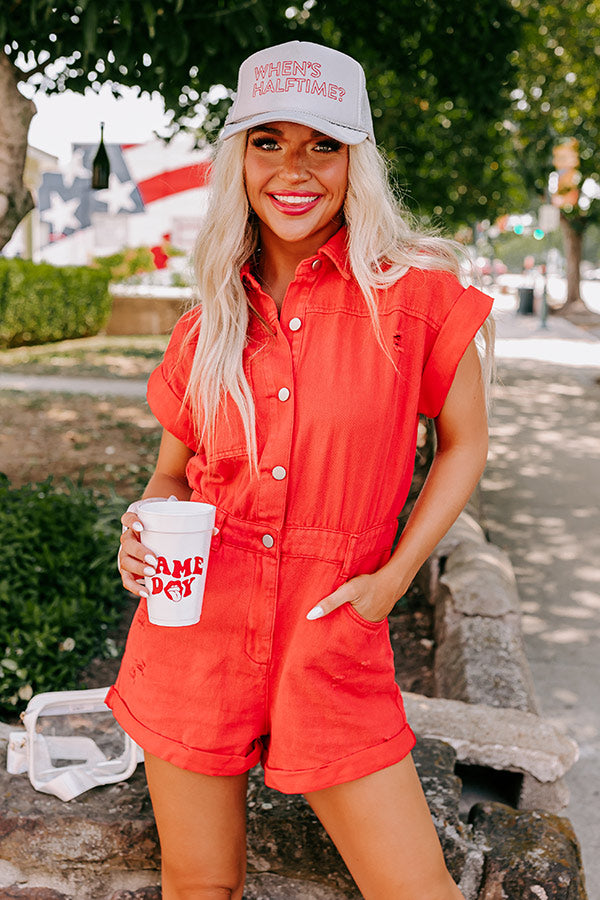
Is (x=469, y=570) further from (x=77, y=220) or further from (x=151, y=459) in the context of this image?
(x=77, y=220)

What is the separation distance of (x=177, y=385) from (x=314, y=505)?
1.49 ft

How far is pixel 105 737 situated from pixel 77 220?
54.4 ft

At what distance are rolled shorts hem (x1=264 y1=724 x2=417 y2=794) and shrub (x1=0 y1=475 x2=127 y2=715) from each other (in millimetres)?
1908

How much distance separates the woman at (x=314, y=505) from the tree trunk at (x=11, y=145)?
8.81 ft

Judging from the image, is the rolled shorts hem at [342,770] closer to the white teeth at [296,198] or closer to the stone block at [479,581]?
the white teeth at [296,198]

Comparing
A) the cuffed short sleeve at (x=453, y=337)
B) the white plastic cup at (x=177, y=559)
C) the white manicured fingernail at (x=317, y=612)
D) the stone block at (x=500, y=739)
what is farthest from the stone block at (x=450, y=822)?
the cuffed short sleeve at (x=453, y=337)

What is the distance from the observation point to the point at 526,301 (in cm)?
2783

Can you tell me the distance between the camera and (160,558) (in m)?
1.72

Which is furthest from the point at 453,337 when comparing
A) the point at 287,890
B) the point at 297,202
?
the point at 287,890

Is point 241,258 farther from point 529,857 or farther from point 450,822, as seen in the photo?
point 529,857

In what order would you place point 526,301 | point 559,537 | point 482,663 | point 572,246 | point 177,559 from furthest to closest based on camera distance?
point 526,301 < point 572,246 < point 559,537 < point 482,663 < point 177,559

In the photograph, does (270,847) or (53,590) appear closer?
(270,847)

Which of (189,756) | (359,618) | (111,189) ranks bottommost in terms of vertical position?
(189,756)

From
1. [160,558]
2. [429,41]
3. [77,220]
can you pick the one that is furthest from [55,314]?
[160,558]
